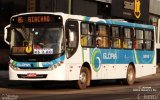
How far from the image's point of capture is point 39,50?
23094 millimetres

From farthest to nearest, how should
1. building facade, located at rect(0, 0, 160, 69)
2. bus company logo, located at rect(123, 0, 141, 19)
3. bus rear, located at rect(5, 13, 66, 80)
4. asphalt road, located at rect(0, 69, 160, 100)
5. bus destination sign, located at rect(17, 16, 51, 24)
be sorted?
bus company logo, located at rect(123, 0, 141, 19)
building facade, located at rect(0, 0, 160, 69)
bus destination sign, located at rect(17, 16, 51, 24)
bus rear, located at rect(5, 13, 66, 80)
asphalt road, located at rect(0, 69, 160, 100)

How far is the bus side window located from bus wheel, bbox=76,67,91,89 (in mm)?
1160

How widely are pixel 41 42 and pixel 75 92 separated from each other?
95.3 inches

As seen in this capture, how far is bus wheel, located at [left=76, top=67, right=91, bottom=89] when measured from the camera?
24.2 m

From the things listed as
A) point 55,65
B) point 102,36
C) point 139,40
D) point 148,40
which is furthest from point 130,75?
point 55,65

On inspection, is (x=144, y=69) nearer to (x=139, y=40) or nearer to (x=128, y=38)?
(x=139, y=40)

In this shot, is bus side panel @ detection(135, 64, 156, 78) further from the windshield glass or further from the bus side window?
the windshield glass

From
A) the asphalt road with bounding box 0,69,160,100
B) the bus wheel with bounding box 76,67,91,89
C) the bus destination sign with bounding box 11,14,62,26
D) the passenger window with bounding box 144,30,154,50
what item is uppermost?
the bus destination sign with bounding box 11,14,62,26

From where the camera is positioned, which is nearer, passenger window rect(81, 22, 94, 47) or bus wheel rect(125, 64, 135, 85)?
passenger window rect(81, 22, 94, 47)

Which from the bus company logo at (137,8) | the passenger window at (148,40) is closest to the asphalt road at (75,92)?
the passenger window at (148,40)

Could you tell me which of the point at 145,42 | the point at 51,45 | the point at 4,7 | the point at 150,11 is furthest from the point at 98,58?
the point at 150,11

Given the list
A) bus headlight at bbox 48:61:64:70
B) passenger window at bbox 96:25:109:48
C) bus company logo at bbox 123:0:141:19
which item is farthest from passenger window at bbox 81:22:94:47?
bus company logo at bbox 123:0:141:19

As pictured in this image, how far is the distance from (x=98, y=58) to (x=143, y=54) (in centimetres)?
498

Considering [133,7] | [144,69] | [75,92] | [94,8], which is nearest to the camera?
[75,92]
